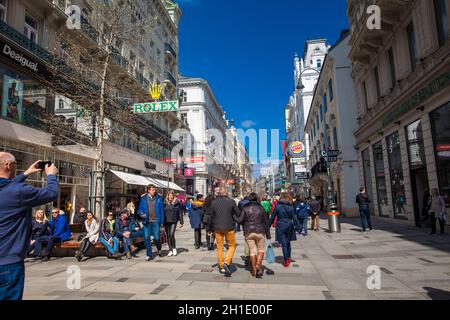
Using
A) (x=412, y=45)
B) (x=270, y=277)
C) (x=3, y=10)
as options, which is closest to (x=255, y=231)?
(x=270, y=277)

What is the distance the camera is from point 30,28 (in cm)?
1516

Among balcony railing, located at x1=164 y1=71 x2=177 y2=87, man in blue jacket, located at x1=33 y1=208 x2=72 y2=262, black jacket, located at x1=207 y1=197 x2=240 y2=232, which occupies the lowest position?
man in blue jacket, located at x1=33 y1=208 x2=72 y2=262

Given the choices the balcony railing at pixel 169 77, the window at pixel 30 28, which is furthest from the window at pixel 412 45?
the balcony railing at pixel 169 77

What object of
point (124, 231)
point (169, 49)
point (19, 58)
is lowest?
point (124, 231)

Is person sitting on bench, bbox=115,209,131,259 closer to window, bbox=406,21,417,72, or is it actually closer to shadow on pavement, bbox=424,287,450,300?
shadow on pavement, bbox=424,287,450,300

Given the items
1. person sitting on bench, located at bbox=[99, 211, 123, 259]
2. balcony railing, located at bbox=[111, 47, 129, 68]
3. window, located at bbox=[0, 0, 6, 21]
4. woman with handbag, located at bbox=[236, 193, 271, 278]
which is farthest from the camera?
balcony railing, located at bbox=[111, 47, 129, 68]

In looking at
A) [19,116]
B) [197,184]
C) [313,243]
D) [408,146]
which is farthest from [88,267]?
[197,184]

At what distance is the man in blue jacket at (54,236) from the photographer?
9.20m

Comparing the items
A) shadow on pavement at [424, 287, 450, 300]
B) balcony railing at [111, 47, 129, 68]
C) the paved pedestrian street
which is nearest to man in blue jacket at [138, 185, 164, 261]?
the paved pedestrian street

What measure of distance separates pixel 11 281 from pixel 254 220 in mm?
4677

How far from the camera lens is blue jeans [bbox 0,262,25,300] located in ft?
9.19

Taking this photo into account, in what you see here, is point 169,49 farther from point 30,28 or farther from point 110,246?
point 110,246

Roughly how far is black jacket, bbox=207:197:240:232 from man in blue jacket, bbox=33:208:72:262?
522cm
